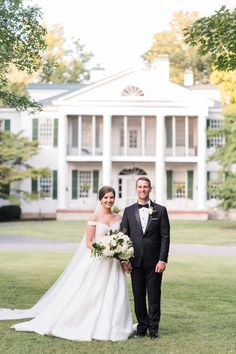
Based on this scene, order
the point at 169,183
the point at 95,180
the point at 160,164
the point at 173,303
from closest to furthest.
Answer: the point at 173,303, the point at 160,164, the point at 169,183, the point at 95,180

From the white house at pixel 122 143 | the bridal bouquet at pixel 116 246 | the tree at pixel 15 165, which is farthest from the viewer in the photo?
the white house at pixel 122 143

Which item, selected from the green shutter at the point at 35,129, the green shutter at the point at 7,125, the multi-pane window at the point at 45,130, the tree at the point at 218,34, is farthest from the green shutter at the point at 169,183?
the tree at the point at 218,34

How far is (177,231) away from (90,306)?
82.9 ft

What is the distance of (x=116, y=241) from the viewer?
8.56m

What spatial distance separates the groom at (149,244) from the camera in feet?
28.7

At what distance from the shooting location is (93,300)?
8867mm

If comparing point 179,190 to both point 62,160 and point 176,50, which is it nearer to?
point 62,160

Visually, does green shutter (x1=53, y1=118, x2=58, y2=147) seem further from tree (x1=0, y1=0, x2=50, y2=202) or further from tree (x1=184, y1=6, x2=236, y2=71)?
tree (x1=184, y1=6, x2=236, y2=71)

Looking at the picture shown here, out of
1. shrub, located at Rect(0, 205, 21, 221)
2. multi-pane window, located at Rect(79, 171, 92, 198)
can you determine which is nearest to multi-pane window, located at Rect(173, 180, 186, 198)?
multi-pane window, located at Rect(79, 171, 92, 198)

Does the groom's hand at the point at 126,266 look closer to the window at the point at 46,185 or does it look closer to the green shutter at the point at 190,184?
the window at the point at 46,185

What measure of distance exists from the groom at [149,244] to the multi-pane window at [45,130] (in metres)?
36.7

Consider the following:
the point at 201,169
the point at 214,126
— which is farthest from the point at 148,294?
the point at 214,126

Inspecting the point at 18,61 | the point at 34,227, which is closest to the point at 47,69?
the point at 18,61

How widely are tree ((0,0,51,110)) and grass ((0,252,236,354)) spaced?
3338mm
